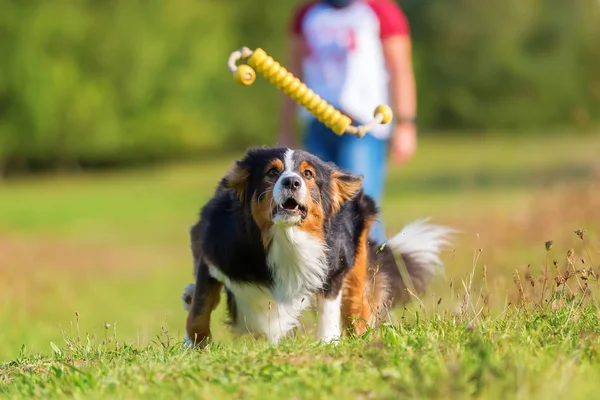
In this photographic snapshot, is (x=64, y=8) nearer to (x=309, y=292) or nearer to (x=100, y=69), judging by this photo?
(x=100, y=69)

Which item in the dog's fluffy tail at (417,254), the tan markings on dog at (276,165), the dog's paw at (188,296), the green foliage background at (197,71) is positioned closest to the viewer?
the tan markings on dog at (276,165)

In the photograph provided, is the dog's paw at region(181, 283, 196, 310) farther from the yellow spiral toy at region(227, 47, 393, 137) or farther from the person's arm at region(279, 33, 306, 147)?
the person's arm at region(279, 33, 306, 147)

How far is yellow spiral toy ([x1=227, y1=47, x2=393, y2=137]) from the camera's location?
5.94m

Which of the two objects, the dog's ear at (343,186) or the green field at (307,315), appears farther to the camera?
the dog's ear at (343,186)

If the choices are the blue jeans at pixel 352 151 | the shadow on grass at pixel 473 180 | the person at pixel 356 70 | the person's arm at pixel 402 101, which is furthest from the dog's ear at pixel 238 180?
the shadow on grass at pixel 473 180

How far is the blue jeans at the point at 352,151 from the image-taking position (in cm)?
760

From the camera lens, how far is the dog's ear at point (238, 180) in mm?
5672

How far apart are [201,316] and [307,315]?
7.35ft

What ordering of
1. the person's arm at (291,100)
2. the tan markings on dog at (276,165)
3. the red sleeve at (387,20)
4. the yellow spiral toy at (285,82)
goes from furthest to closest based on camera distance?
the person's arm at (291,100)
the red sleeve at (387,20)
the yellow spiral toy at (285,82)
the tan markings on dog at (276,165)

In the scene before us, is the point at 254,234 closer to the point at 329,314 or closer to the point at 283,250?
the point at 283,250

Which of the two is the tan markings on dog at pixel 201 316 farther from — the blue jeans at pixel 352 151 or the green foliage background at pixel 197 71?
the green foliage background at pixel 197 71

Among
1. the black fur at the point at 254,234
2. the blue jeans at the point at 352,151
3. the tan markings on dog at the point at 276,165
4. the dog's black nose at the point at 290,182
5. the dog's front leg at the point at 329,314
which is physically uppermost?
the blue jeans at the point at 352,151

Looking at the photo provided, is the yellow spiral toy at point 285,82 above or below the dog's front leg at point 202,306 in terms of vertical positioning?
above

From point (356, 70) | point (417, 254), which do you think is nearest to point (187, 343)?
point (417, 254)
